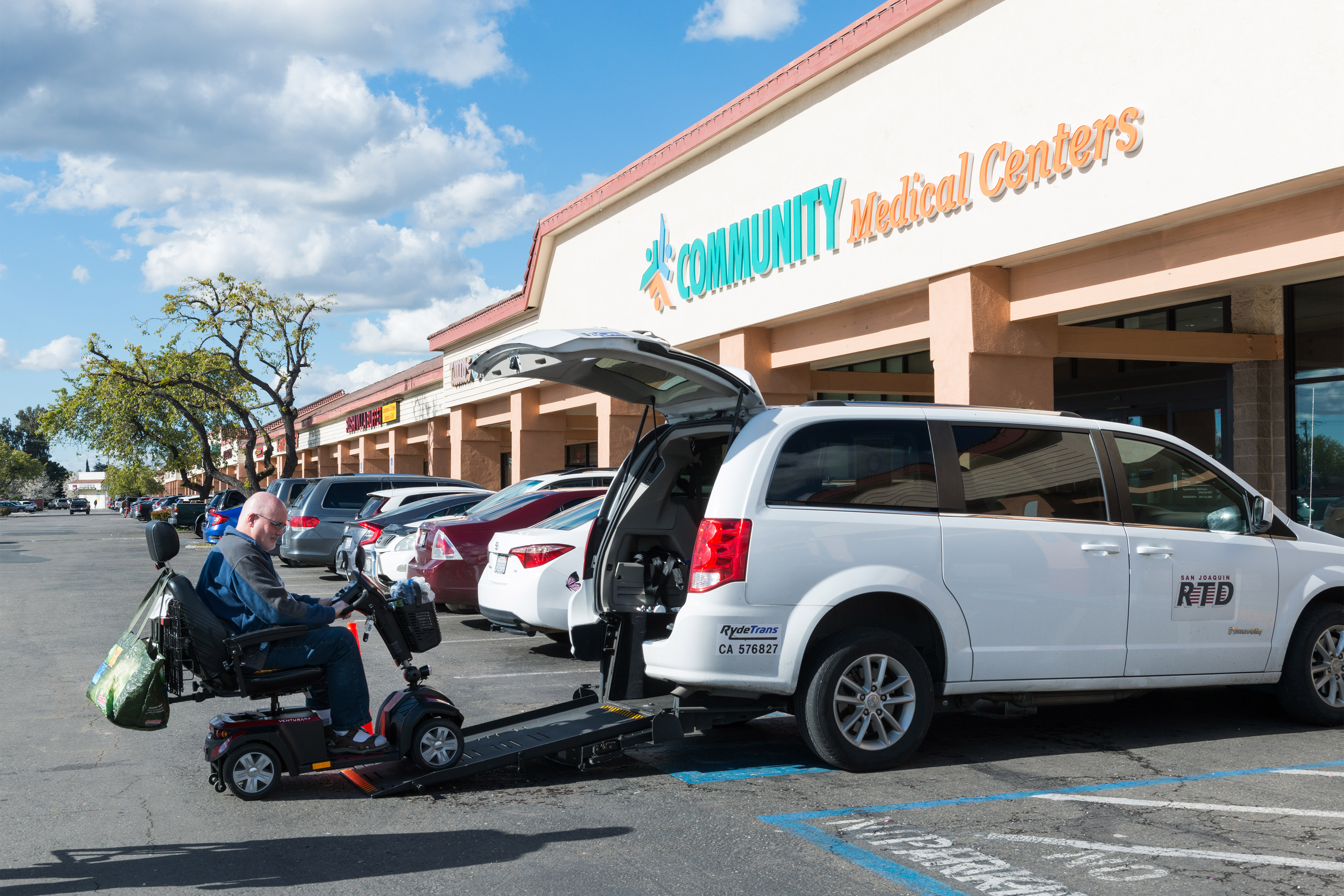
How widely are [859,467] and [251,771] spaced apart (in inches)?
135

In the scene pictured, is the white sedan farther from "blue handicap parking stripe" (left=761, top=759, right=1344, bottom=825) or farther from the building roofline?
the building roofline

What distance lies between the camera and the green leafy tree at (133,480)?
59.1 meters

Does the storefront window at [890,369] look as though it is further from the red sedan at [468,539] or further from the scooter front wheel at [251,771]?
the scooter front wheel at [251,771]

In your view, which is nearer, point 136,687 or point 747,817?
point 747,817

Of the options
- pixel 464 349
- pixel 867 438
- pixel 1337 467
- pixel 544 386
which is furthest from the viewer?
pixel 464 349

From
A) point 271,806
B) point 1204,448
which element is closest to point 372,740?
point 271,806

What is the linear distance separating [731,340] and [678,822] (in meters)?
13.2

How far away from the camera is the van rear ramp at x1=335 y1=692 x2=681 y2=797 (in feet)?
18.7

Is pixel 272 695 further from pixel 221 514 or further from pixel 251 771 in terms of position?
pixel 221 514

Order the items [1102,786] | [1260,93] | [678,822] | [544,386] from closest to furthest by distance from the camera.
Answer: [678,822], [1102,786], [1260,93], [544,386]

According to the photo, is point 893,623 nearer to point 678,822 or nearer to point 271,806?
point 678,822

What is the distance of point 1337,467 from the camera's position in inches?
541

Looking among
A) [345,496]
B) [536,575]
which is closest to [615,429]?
[345,496]

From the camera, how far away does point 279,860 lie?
15.4ft
